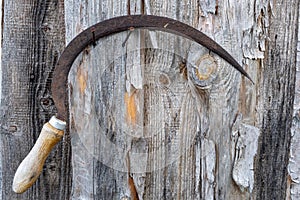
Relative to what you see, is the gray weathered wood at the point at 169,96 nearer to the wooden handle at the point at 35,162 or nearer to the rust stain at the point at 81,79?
the rust stain at the point at 81,79

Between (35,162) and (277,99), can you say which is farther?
(277,99)

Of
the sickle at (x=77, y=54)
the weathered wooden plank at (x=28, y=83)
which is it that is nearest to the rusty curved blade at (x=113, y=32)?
the sickle at (x=77, y=54)

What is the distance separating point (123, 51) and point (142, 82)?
3.1 inches

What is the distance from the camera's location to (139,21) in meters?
0.85

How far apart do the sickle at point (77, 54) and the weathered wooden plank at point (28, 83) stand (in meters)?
0.12

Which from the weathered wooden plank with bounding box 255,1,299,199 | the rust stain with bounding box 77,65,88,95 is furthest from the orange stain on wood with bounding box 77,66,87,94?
the weathered wooden plank with bounding box 255,1,299,199

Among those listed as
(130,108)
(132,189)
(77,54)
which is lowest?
(132,189)

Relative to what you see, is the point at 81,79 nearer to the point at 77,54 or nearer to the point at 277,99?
the point at 77,54

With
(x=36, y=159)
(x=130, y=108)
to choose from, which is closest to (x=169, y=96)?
→ (x=130, y=108)

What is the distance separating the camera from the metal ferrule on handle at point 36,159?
2.65 feet

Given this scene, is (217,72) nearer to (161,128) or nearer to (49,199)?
(161,128)

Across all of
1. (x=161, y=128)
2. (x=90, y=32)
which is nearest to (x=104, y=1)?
(x=90, y=32)

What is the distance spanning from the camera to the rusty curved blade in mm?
849

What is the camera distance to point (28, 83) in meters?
0.98
